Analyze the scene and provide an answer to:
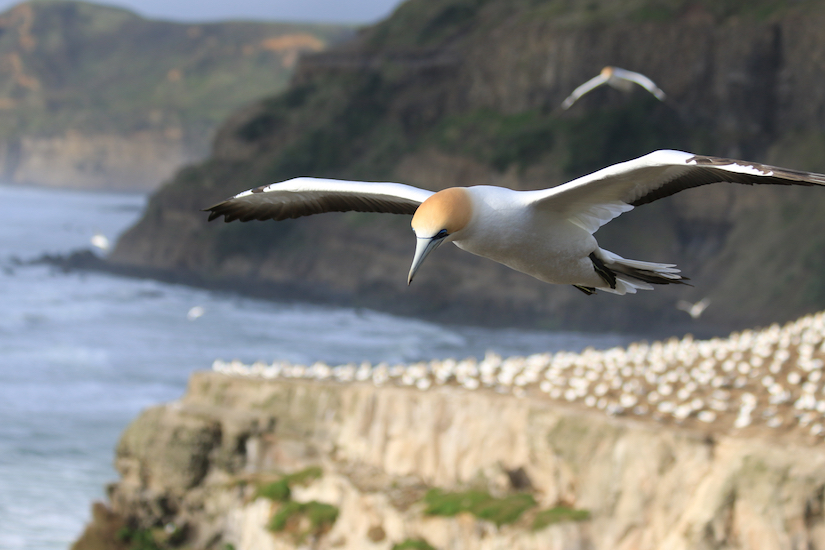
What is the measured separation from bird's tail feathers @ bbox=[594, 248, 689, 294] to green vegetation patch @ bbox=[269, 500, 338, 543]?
36.4 ft

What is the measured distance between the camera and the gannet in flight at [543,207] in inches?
203

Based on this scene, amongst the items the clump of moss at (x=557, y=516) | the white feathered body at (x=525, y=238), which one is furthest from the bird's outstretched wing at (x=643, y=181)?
the clump of moss at (x=557, y=516)

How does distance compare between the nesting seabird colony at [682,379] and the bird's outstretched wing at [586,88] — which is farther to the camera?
the nesting seabird colony at [682,379]

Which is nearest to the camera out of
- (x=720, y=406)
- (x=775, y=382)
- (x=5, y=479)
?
(x=720, y=406)

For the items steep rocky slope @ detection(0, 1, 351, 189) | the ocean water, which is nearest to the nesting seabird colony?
the ocean water

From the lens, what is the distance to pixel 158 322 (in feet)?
201

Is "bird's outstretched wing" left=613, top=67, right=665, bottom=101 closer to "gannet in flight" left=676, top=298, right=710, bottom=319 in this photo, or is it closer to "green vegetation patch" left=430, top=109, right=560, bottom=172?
"gannet in flight" left=676, top=298, right=710, bottom=319

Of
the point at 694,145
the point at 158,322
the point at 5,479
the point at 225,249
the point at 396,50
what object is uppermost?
the point at 396,50

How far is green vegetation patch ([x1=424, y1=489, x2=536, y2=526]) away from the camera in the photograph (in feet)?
48.1

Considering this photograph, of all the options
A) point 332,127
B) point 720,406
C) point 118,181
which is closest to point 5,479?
point 720,406

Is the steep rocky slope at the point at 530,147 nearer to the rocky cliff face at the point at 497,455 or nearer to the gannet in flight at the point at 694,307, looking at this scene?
the gannet in flight at the point at 694,307

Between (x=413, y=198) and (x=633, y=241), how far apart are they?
165ft

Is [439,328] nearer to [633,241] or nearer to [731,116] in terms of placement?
[633,241]

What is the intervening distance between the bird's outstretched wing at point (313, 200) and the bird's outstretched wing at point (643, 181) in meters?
1.04
